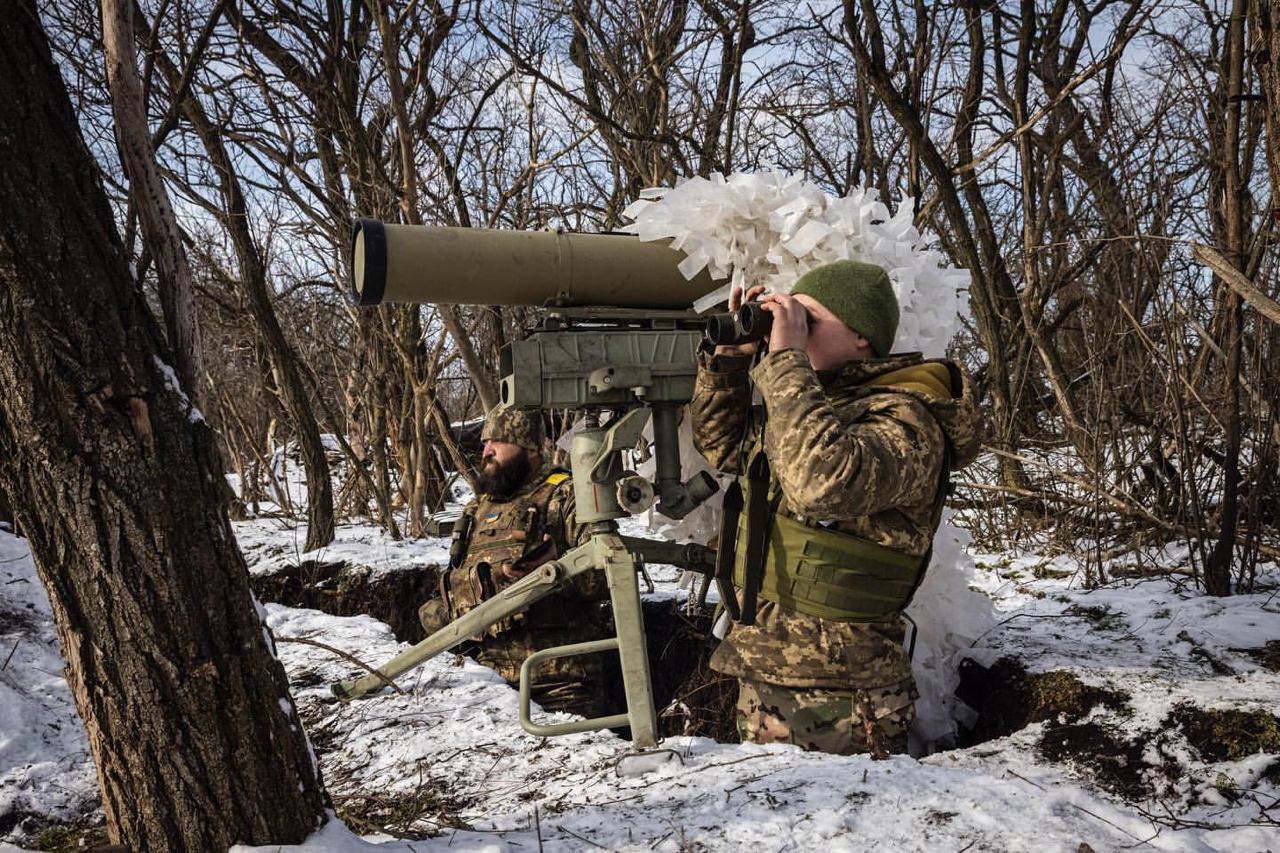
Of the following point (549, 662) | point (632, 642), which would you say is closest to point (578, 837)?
point (632, 642)

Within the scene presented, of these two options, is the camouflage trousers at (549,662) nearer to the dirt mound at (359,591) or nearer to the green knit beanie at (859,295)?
the dirt mound at (359,591)

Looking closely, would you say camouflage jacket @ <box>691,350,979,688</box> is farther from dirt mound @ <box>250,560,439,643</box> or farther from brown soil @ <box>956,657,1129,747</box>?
dirt mound @ <box>250,560,439,643</box>

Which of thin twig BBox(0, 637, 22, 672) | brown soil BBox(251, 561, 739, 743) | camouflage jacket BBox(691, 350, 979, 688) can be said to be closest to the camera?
camouflage jacket BBox(691, 350, 979, 688)

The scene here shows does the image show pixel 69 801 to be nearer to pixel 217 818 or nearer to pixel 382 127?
pixel 217 818

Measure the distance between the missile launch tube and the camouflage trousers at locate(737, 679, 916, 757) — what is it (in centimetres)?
113

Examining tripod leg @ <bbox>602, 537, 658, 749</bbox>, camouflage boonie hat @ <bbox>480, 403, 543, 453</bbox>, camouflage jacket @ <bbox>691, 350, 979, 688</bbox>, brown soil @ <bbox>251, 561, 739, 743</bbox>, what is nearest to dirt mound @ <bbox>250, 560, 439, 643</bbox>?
brown soil @ <bbox>251, 561, 739, 743</bbox>

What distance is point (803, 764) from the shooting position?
69.7 inches

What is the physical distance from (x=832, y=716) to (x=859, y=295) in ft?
3.34

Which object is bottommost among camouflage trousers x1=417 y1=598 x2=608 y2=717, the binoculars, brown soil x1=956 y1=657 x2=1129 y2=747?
camouflage trousers x1=417 y1=598 x2=608 y2=717

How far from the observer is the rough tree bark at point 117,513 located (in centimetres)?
131

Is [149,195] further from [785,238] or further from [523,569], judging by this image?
[523,569]

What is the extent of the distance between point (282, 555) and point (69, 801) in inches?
111

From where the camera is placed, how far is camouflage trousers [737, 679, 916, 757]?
83.0 inches

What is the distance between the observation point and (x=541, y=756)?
2.29m
